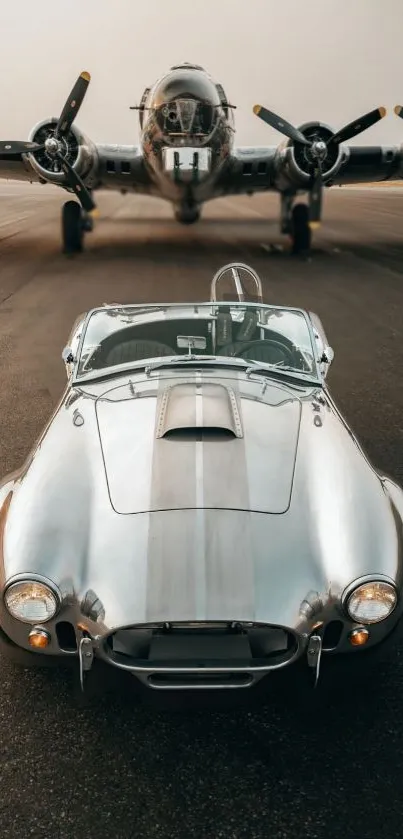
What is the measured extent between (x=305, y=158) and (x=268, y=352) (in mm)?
15550

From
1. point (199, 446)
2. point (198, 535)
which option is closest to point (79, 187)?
point (199, 446)

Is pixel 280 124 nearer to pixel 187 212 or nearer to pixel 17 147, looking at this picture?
pixel 187 212

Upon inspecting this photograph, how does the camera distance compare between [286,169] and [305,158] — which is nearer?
[305,158]

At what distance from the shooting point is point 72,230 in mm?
17688

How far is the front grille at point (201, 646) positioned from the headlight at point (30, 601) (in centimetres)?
31

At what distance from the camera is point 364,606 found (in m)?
2.91

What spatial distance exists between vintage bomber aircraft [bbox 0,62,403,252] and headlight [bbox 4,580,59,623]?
1473cm

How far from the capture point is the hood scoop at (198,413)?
12.4ft

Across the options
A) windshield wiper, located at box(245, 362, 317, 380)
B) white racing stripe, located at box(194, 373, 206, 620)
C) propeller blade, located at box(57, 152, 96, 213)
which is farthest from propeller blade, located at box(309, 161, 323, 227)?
white racing stripe, located at box(194, 373, 206, 620)

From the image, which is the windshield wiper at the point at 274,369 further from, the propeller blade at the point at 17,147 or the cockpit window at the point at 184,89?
the propeller blade at the point at 17,147

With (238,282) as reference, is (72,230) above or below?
below

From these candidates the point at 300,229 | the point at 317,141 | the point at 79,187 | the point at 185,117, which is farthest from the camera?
the point at 317,141

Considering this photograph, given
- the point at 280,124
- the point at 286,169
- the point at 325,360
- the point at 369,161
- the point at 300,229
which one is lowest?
the point at 300,229

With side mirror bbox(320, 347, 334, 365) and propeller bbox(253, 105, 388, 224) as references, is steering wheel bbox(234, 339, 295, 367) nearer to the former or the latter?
side mirror bbox(320, 347, 334, 365)
